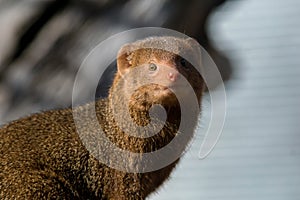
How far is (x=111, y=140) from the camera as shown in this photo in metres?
6.18

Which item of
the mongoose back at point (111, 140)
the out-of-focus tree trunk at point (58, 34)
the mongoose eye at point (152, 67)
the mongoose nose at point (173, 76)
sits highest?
the mongoose nose at point (173, 76)

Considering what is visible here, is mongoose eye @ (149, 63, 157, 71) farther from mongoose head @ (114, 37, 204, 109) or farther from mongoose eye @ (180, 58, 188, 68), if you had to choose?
mongoose eye @ (180, 58, 188, 68)

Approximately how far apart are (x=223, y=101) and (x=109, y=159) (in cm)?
113

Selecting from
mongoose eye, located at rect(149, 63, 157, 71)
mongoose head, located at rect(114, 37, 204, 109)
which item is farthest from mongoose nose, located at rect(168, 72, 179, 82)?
mongoose eye, located at rect(149, 63, 157, 71)

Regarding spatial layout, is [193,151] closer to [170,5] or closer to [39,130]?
[39,130]

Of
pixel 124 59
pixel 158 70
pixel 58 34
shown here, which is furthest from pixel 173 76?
pixel 58 34

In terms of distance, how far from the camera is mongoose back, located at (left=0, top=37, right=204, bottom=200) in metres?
5.91

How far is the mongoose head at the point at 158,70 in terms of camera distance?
5785 mm

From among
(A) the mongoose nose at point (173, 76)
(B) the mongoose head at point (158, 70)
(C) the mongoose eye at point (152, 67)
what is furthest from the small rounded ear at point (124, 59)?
(A) the mongoose nose at point (173, 76)

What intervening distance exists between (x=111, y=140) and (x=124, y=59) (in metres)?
0.45

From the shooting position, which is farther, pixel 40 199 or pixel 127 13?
pixel 127 13

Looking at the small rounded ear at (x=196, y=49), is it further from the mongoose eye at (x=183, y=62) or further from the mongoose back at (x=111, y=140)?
the mongoose eye at (x=183, y=62)

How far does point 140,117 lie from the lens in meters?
6.07

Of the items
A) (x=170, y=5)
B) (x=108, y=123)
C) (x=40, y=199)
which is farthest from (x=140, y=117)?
(x=170, y=5)
